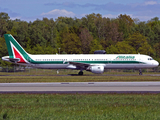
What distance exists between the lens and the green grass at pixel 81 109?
40.6ft

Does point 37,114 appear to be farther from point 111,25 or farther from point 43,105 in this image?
point 111,25

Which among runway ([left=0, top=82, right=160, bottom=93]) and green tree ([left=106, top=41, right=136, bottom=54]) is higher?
green tree ([left=106, top=41, right=136, bottom=54])

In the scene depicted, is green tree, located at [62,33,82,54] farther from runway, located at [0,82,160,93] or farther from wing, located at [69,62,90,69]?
runway, located at [0,82,160,93]

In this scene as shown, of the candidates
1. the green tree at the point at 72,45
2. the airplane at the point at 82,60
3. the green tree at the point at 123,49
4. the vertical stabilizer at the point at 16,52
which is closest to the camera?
the airplane at the point at 82,60

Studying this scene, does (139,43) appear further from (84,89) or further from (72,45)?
(84,89)

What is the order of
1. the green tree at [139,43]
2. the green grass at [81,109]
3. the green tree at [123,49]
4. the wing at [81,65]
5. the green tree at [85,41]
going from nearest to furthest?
1. the green grass at [81,109]
2. the wing at [81,65]
3. the green tree at [123,49]
4. the green tree at [139,43]
5. the green tree at [85,41]

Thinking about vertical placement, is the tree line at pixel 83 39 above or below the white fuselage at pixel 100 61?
above

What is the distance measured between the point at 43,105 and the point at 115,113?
4.68 meters

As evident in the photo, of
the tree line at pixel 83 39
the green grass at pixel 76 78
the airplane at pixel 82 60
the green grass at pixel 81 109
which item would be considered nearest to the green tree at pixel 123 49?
the tree line at pixel 83 39

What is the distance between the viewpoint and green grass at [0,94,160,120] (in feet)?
40.6

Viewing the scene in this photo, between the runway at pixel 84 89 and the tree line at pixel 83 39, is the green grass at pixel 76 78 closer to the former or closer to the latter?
the runway at pixel 84 89

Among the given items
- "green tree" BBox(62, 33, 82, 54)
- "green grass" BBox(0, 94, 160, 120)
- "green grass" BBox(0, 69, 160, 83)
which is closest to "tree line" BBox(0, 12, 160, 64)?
"green tree" BBox(62, 33, 82, 54)

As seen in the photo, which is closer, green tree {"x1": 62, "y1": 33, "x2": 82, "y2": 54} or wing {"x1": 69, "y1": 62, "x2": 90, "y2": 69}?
wing {"x1": 69, "y1": 62, "x2": 90, "y2": 69}

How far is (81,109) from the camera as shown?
558 inches
